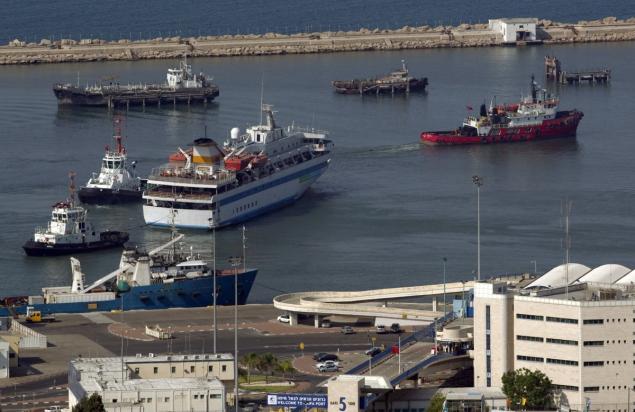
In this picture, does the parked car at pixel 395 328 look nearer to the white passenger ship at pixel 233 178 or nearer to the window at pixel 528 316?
the window at pixel 528 316

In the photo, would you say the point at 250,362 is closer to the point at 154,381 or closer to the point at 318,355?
the point at 318,355

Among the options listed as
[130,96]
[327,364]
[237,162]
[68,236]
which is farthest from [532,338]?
[130,96]

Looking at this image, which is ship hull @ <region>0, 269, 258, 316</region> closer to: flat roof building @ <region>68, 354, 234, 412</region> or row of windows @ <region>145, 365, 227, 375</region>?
flat roof building @ <region>68, 354, 234, 412</region>

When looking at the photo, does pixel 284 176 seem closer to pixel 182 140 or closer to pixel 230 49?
pixel 182 140

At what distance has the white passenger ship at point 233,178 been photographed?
373 ft

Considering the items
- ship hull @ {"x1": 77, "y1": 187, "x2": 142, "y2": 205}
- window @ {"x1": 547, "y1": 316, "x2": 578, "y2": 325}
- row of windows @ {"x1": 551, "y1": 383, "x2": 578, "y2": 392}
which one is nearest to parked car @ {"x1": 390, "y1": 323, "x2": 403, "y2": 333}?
window @ {"x1": 547, "y1": 316, "x2": 578, "y2": 325}

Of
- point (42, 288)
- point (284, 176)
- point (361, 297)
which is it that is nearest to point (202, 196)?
point (284, 176)

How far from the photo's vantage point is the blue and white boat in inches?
3620

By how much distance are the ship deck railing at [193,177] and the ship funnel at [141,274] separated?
20.9 m

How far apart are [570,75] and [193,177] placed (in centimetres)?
5417

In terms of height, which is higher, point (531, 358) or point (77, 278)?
point (77, 278)

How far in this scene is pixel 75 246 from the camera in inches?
4178

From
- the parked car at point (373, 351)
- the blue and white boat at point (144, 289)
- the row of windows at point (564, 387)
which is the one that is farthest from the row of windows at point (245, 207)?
the row of windows at point (564, 387)

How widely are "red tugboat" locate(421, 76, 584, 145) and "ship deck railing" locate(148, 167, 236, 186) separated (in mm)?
24813
